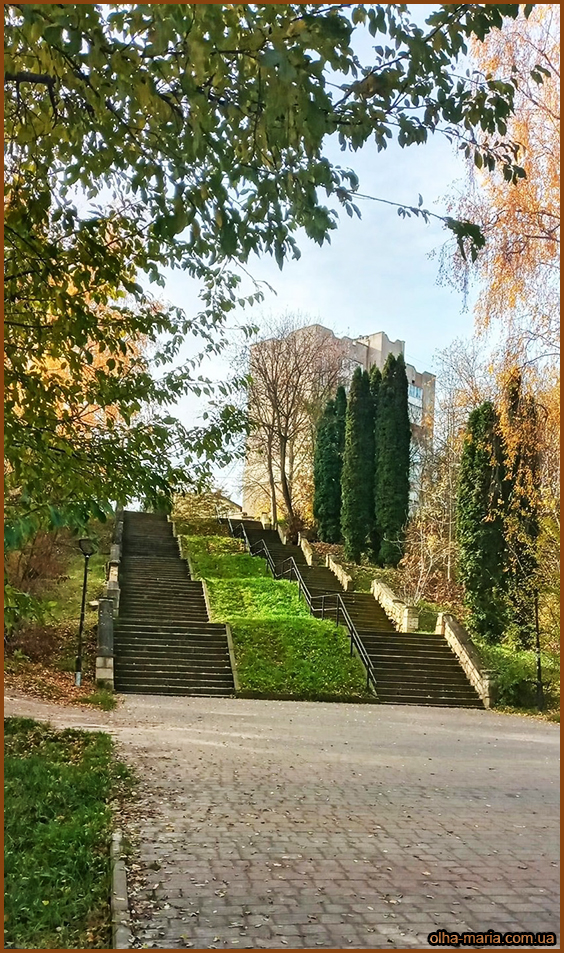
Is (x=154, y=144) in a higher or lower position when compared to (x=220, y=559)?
higher

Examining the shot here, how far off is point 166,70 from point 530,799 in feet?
24.4

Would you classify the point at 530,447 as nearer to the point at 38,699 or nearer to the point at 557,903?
the point at 38,699

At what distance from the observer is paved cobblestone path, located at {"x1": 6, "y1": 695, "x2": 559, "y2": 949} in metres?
3.89

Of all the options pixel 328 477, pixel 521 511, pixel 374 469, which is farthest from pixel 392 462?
pixel 521 511

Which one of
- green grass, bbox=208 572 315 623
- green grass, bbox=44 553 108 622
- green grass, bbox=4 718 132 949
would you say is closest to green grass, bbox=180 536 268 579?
green grass, bbox=208 572 315 623

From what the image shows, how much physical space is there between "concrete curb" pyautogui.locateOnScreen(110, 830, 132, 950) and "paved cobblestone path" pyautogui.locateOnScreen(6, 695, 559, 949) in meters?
0.06

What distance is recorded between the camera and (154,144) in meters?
3.23

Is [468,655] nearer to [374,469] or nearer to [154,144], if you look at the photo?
[374,469]

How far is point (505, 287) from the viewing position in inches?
444

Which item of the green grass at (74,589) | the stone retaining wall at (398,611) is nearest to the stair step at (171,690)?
the green grass at (74,589)

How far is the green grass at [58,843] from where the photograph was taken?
3652mm

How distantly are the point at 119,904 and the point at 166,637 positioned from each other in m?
13.5

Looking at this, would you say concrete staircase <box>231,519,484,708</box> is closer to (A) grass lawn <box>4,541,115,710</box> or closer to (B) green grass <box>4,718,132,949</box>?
(A) grass lawn <box>4,541,115,710</box>

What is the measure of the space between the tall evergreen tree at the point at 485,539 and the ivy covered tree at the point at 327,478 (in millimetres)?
13863
